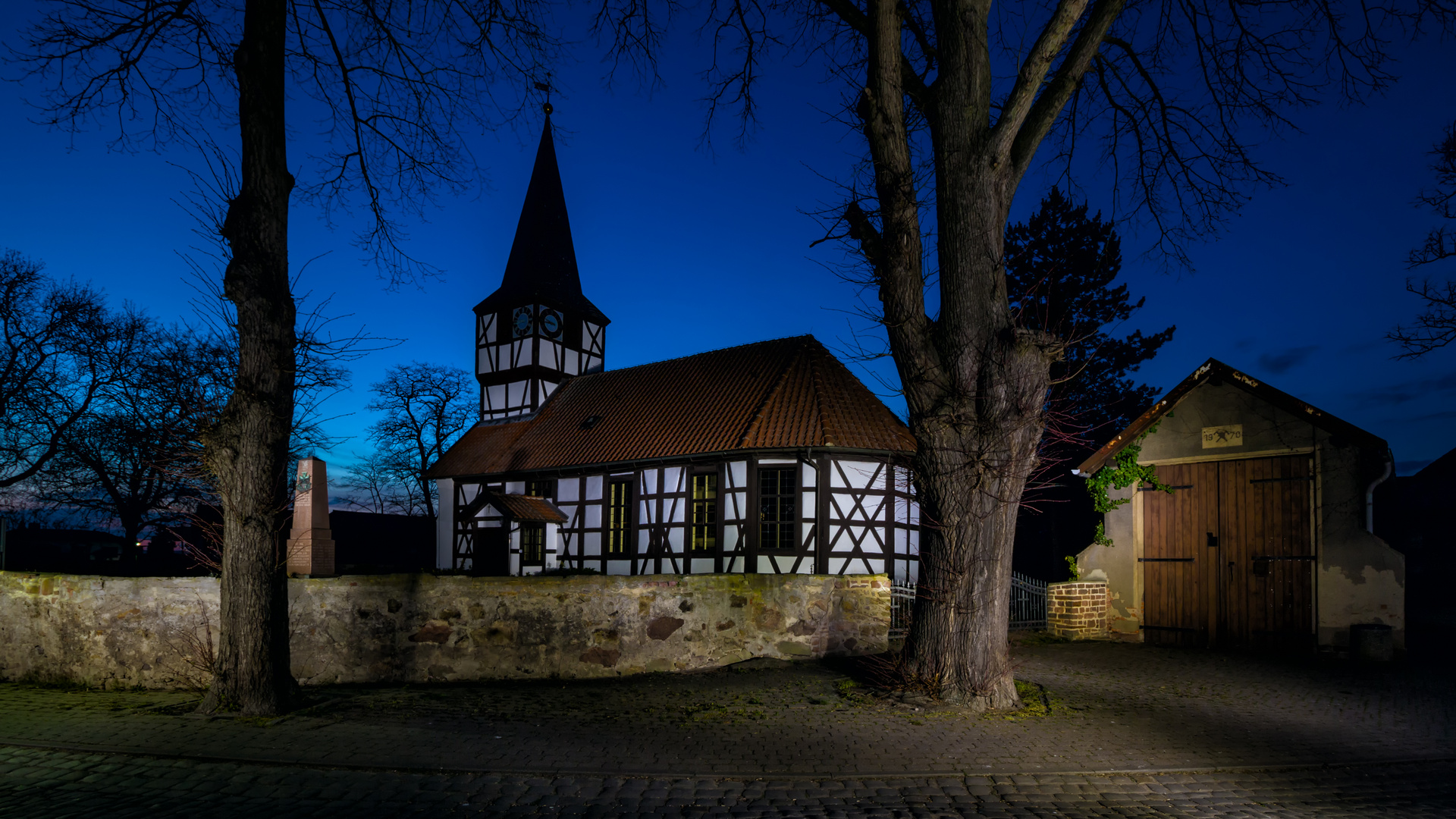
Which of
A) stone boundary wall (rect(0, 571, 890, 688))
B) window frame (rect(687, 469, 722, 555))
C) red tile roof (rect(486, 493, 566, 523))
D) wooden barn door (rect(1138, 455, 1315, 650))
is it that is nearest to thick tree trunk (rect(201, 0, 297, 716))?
stone boundary wall (rect(0, 571, 890, 688))

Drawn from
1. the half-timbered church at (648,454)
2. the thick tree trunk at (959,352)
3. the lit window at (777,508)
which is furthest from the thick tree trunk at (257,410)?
the lit window at (777,508)

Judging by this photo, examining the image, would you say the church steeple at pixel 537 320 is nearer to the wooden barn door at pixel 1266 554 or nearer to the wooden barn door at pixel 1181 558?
the wooden barn door at pixel 1181 558

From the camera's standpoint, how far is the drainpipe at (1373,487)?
10469 mm

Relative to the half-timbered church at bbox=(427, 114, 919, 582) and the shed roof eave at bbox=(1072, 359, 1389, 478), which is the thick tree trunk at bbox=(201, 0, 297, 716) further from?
the shed roof eave at bbox=(1072, 359, 1389, 478)

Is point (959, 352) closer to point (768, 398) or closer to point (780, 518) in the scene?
point (780, 518)

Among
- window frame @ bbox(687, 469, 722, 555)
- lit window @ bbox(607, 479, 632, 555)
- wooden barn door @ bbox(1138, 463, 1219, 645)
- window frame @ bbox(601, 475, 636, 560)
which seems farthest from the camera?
lit window @ bbox(607, 479, 632, 555)

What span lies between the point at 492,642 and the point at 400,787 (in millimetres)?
3879

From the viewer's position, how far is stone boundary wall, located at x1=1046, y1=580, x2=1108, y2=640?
12.9m

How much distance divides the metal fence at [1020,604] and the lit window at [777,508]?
134 inches

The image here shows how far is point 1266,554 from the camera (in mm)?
11539

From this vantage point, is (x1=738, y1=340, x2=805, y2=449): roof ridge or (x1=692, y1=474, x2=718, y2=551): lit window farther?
(x1=692, y1=474, x2=718, y2=551): lit window

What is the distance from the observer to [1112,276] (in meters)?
28.3

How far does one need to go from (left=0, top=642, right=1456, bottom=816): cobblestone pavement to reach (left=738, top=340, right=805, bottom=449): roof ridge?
9.53 meters

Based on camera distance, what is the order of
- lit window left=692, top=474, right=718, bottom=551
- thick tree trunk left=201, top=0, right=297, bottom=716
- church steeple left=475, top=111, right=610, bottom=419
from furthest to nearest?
church steeple left=475, top=111, right=610, bottom=419 → lit window left=692, top=474, right=718, bottom=551 → thick tree trunk left=201, top=0, right=297, bottom=716
